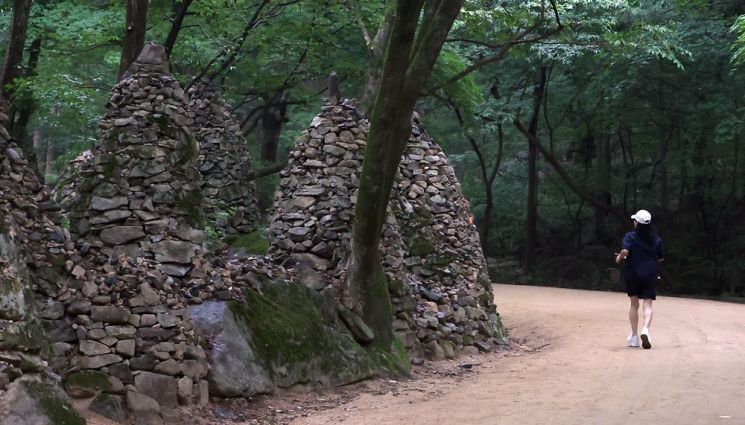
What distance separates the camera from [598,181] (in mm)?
30016

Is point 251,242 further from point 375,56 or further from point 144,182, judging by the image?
point 144,182

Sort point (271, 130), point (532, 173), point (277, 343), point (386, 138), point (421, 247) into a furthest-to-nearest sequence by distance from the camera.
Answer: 1. point (532, 173)
2. point (271, 130)
3. point (421, 247)
4. point (386, 138)
5. point (277, 343)

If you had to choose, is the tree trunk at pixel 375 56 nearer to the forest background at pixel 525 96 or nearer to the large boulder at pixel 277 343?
the forest background at pixel 525 96

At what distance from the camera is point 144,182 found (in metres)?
7.97

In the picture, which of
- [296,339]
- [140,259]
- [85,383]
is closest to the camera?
[85,383]

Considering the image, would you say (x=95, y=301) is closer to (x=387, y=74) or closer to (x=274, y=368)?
(x=274, y=368)

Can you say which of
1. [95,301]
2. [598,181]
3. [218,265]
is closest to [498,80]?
[598,181]

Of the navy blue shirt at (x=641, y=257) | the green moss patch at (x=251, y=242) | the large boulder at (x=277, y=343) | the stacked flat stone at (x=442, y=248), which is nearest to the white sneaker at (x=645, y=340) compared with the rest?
the navy blue shirt at (x=641, y=257)

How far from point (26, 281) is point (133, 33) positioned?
228 inches

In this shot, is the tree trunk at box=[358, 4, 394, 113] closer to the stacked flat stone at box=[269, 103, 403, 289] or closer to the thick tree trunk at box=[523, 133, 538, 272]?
the stacked flat stone at box=[269, 103, 403, 289]

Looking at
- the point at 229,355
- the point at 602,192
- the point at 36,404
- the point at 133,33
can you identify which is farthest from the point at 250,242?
the point at 602,192

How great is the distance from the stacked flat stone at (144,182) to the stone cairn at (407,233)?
2718 mm

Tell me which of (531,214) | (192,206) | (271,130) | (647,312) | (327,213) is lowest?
(647,312)

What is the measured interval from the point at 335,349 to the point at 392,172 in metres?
2.38
